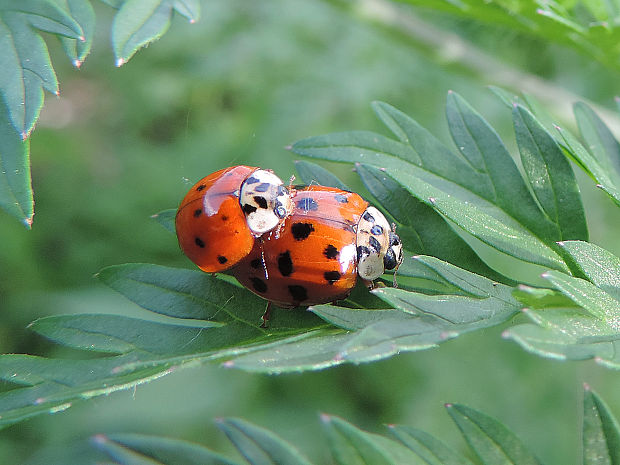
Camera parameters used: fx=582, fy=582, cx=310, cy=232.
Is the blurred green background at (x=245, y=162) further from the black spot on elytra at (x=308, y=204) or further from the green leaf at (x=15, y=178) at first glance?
the green leaf at (x=15, y=178)

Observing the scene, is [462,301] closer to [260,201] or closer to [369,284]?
[369,284]

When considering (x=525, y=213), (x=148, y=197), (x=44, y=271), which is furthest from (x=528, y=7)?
(x=44, y=271)

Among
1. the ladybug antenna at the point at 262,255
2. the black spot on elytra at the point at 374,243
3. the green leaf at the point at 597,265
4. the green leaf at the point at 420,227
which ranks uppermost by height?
the green leaf at the point at 597,265

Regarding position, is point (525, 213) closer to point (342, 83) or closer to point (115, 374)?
point (115, 374)

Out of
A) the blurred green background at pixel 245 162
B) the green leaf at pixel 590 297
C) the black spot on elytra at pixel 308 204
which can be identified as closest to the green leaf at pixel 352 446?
the green leaf at pixel 590 297

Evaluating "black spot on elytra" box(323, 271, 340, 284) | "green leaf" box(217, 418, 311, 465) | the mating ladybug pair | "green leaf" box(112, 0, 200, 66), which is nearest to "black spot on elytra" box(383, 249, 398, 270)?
the mating ladybug pair

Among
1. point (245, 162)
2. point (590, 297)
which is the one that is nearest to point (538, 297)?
point (590, 297)

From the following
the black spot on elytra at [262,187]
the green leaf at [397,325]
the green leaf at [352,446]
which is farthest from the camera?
the black spot on elytra at [262,187]
